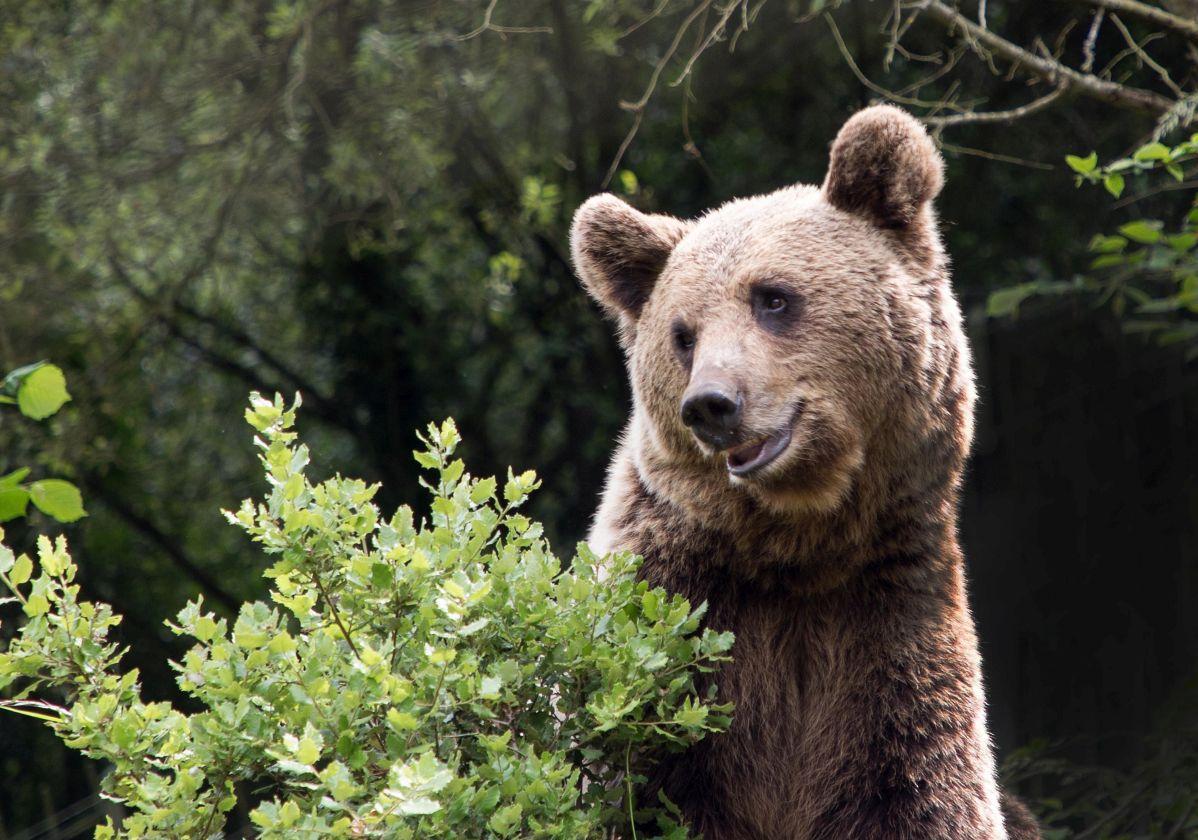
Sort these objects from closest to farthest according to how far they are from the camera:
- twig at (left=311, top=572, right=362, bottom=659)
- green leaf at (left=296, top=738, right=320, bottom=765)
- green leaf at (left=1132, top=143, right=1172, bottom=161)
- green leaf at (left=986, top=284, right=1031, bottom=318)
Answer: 1. green leaf at (left=296, top=738, right=320, bottom=765)
2. twig at (left=311, top=572, right=362, bottom=659)
3. green leaf at (left=1132, top=143, right=1172, bottom=161)
4. green leaf at (left=986, top=284, right=1031, bottom=318)

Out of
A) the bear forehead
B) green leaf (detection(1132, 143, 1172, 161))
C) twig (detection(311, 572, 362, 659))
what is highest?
green leaf (detection(1132, 143, 1172, 161))

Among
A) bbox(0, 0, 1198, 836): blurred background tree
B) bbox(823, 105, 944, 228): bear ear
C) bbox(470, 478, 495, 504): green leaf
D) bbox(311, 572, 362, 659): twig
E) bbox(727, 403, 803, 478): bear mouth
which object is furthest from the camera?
bbox(0, 0, 1198, 836): blurred background tree

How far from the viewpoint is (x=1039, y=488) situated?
Result: 235 inches

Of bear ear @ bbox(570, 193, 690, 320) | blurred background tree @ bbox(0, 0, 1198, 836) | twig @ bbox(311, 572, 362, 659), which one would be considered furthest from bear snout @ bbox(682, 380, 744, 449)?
blurred background tree @ bbox(0, 0, 1198, 836)

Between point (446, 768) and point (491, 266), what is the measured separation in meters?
4.83

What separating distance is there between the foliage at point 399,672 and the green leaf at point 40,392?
27 centimetres

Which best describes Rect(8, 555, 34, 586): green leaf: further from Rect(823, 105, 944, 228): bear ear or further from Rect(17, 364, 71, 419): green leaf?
Rect(823, 105, 944, 228): bear ear

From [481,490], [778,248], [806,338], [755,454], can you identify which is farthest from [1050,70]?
[481,490]

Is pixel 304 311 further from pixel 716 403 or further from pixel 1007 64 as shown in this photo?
pixel 716 403

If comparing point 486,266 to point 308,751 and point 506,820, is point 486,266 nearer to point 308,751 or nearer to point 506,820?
point 506,820

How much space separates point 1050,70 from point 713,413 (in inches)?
83.1

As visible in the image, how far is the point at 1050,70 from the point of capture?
12.5ft

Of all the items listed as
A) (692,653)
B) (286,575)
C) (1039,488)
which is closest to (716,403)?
(692,653)

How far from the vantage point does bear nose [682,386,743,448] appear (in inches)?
89.7
